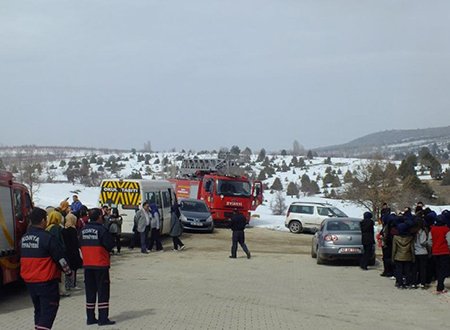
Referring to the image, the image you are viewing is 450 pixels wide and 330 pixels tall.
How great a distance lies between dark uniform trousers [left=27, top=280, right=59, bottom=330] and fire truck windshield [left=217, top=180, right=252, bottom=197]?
1026 inches

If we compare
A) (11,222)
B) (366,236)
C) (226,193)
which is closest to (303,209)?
(226,193)

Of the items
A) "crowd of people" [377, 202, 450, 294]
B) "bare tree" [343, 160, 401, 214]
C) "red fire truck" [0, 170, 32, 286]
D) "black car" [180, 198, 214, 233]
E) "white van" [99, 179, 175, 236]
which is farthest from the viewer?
"bare tree" [343, 160, 401, 214]

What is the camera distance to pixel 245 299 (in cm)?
1243

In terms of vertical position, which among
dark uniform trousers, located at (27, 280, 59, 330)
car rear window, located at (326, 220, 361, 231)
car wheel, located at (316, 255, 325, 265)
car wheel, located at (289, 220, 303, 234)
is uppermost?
dark uniform trousers, located at (27, 280, 59, 330)

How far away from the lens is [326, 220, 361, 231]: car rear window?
19016 mm

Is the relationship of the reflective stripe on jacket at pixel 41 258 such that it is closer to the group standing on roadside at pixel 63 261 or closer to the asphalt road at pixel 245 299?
the group standing on roadside at pixel 63 261

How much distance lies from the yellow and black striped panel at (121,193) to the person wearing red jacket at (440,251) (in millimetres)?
12399

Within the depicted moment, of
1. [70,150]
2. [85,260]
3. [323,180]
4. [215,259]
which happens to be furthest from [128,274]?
[70,150]

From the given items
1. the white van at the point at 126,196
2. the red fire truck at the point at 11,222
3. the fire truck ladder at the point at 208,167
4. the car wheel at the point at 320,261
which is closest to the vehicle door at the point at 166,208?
the white van at the point at 126,196

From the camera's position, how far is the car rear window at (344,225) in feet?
62.4

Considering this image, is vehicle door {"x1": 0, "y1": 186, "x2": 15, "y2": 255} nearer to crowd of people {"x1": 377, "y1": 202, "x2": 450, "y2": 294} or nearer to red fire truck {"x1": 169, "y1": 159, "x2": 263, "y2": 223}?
crowd of people {"x1": 377, "y1": 202, "x2": 450, "y2": 294}

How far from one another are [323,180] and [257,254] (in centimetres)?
8317

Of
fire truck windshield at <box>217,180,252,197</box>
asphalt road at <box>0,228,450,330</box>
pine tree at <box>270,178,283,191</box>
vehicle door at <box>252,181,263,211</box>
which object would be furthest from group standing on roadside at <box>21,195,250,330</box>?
pine tree at <box>270,178,283,191</box>

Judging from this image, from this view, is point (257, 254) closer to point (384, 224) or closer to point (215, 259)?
point (215, 259)
